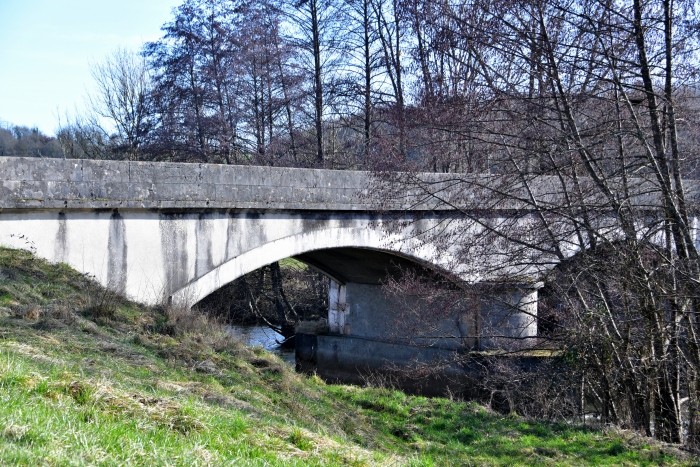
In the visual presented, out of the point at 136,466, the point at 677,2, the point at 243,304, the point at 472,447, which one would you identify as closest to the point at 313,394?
the point at 472,447

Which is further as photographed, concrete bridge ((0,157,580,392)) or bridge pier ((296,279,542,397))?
bridge pier ((296,279,542,397))

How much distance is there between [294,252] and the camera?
10672 millimetres

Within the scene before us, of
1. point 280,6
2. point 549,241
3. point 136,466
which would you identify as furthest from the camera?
point 280,6

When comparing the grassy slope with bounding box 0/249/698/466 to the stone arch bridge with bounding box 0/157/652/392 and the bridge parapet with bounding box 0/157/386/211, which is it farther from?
the bridge parapet with bounding box 0/157/386/211

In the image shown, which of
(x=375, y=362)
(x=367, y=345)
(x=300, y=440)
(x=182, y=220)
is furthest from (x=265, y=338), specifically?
(x=300, y=440)

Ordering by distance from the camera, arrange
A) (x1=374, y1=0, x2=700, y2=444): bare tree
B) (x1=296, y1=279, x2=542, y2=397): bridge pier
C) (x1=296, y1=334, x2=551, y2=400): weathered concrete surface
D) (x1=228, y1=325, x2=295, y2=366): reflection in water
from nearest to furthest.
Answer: (x1=374, y1=0, x2=700, y2=444): bare tree, (x1=296, y1=334, x2=551, y2=400): weathered concrete surface, (x1=296, y1=279, x2=542, y2=397): bridge pier, (x1=228, y1=325, x2=295, y2=366): reflection in water

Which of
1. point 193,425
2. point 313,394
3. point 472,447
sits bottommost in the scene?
point 472,447

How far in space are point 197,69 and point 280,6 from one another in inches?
114

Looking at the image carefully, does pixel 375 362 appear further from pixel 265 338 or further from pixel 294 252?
pixel 294 252

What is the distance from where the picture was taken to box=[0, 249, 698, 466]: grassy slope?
314cm

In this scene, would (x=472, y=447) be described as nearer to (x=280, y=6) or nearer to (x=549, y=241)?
(x=549, y=241)

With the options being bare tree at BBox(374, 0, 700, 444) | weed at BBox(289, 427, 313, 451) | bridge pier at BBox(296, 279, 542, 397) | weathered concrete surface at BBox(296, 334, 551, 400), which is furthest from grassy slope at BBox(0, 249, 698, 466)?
bridge pier at BBox(296, 279, 542, 397)

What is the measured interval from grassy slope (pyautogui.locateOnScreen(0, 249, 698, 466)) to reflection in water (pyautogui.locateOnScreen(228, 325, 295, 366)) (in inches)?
319

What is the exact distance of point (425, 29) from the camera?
7996 millimetres
